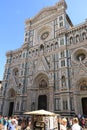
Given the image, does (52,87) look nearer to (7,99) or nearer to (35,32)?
(7,99)

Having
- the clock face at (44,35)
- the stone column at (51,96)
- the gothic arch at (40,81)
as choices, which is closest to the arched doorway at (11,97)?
the gothic arch at (40,81)

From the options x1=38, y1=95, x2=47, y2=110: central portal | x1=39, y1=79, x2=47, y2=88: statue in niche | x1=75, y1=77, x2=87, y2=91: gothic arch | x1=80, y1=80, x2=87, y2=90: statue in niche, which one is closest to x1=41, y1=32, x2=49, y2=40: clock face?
x1=39, y1=79, x2=47, y2=88: statue in niche

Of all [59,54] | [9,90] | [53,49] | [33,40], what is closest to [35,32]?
[33,40]

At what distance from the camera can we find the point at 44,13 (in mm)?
28406

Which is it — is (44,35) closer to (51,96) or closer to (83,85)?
(51,96)

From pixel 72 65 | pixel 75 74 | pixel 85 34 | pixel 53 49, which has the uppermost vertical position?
pixel 85 34

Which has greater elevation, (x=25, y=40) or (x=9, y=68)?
(x=25, y=40)

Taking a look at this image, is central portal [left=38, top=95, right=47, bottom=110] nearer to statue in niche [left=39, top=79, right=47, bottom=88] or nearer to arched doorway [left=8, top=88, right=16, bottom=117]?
statue in niche [left=39, top=79, right=47, bottom=88]

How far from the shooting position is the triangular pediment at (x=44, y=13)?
88.6 feet

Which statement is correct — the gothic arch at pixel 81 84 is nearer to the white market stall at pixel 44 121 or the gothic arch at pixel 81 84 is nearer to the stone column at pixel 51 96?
the stone column at pixel 51 96

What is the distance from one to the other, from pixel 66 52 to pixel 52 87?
6200 millimetres

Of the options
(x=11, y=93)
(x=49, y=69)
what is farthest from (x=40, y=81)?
(x=11, y=93)

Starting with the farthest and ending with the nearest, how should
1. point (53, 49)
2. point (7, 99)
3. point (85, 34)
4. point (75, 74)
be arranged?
point (7, 99) < point (53, 49) < point (85, 34) < point (75, 74)

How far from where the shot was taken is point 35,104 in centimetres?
2081
